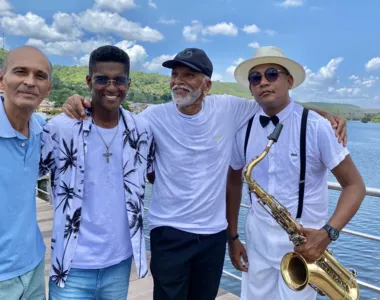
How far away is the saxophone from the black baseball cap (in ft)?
2.21

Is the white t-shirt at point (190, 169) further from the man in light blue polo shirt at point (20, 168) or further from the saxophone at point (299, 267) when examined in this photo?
the man in light blue polo shirt at point (20, 168)

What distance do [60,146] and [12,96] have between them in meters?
0.37

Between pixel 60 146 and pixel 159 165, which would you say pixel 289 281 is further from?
pixel 60 146

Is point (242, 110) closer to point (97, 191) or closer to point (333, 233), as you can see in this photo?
point (333, 233)

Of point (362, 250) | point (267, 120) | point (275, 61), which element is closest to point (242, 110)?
point (267, 120)

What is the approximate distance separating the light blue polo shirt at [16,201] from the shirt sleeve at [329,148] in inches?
63.8

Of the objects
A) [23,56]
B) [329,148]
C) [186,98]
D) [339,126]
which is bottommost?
[329,148]

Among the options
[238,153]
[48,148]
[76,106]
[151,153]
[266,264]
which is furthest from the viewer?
[238,153]

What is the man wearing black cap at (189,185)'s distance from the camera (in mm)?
2521

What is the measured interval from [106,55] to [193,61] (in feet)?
1.98

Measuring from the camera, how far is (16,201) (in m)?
1.88

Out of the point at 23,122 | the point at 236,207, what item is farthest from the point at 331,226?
the point at 23,122

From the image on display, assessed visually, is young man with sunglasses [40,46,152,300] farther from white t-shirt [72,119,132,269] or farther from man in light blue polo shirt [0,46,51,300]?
man in light blue polo shirt [0,46,51,300]

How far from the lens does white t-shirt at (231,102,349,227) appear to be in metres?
2.28
